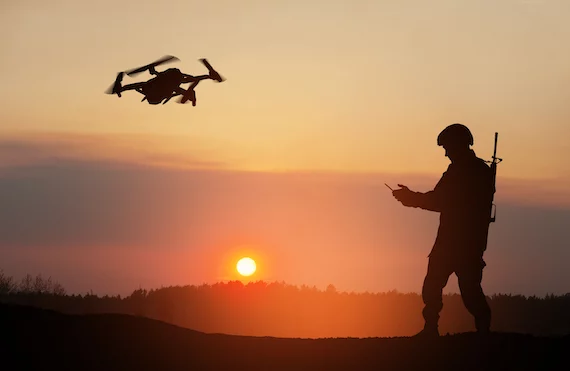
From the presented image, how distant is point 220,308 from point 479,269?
27221 mm

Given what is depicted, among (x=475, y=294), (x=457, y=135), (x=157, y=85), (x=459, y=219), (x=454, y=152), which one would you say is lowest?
(x=475, y=294)

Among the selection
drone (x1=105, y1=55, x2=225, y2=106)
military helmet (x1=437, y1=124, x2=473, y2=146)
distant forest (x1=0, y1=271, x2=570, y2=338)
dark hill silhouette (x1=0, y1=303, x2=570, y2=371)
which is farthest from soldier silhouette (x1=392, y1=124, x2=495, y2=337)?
distant forest (x1=0, y1=271, x2=570, y2=338)

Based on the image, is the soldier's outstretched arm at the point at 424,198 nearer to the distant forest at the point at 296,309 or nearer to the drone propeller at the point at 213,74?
the drone propeller at the point at 213,74

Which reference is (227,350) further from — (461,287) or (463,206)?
(463,206)

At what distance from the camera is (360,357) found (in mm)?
14680

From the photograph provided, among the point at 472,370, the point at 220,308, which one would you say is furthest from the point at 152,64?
the point at 220,308

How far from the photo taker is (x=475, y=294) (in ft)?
50.3

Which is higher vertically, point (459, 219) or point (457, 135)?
point (457, 135)

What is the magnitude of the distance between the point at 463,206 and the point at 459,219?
0.73ft

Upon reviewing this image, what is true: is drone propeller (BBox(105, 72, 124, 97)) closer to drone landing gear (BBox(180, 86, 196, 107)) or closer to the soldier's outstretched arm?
drone landing gear (BBox(180, 86, 196, 107))

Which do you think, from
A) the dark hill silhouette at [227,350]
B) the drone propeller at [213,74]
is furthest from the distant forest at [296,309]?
the dark hill silhouette at [227,350]

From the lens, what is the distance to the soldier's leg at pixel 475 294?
50.2ft

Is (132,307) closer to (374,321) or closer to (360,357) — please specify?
(374,321)

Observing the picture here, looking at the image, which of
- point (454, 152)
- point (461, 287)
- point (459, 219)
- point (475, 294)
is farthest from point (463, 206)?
point (475, 294)
